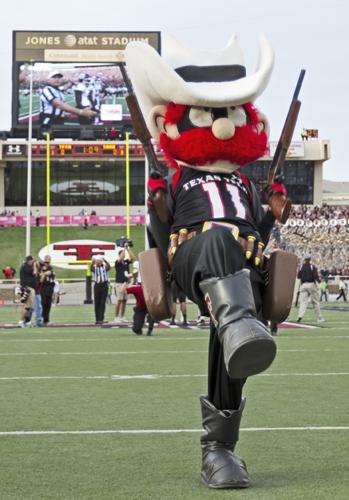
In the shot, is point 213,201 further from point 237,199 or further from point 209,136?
point 209,136

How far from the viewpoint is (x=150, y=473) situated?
5.12 meters

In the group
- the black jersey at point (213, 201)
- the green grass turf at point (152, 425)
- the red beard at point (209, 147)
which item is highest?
the red beard at point (209, 147)

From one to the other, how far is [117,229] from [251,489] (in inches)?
2621

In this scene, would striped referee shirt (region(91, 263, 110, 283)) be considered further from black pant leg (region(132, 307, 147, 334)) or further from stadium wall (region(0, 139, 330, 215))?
stadium wall (region(0, 139, 330, 215))

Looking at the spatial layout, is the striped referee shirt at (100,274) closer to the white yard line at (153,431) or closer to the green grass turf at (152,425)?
the green grass turf at (152,425)

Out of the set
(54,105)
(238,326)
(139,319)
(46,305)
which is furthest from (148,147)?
(54,105)

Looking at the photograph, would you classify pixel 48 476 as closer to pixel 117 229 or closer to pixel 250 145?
pixel 250 145

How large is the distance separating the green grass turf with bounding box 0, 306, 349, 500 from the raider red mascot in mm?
321

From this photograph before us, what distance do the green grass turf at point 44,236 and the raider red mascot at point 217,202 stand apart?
2155 inches

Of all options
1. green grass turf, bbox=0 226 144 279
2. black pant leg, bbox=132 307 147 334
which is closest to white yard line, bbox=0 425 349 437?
black pant leg, bbox=132 307 147 334

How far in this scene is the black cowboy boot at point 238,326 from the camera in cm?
448

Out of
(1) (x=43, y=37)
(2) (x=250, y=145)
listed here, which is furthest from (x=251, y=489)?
(1) (x=43, y=37)

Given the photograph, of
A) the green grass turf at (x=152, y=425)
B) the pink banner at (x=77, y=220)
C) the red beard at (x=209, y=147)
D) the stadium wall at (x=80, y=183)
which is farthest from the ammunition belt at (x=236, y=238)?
the stadium wall at (x=80, y=183)

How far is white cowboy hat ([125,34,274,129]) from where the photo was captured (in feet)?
18.0
